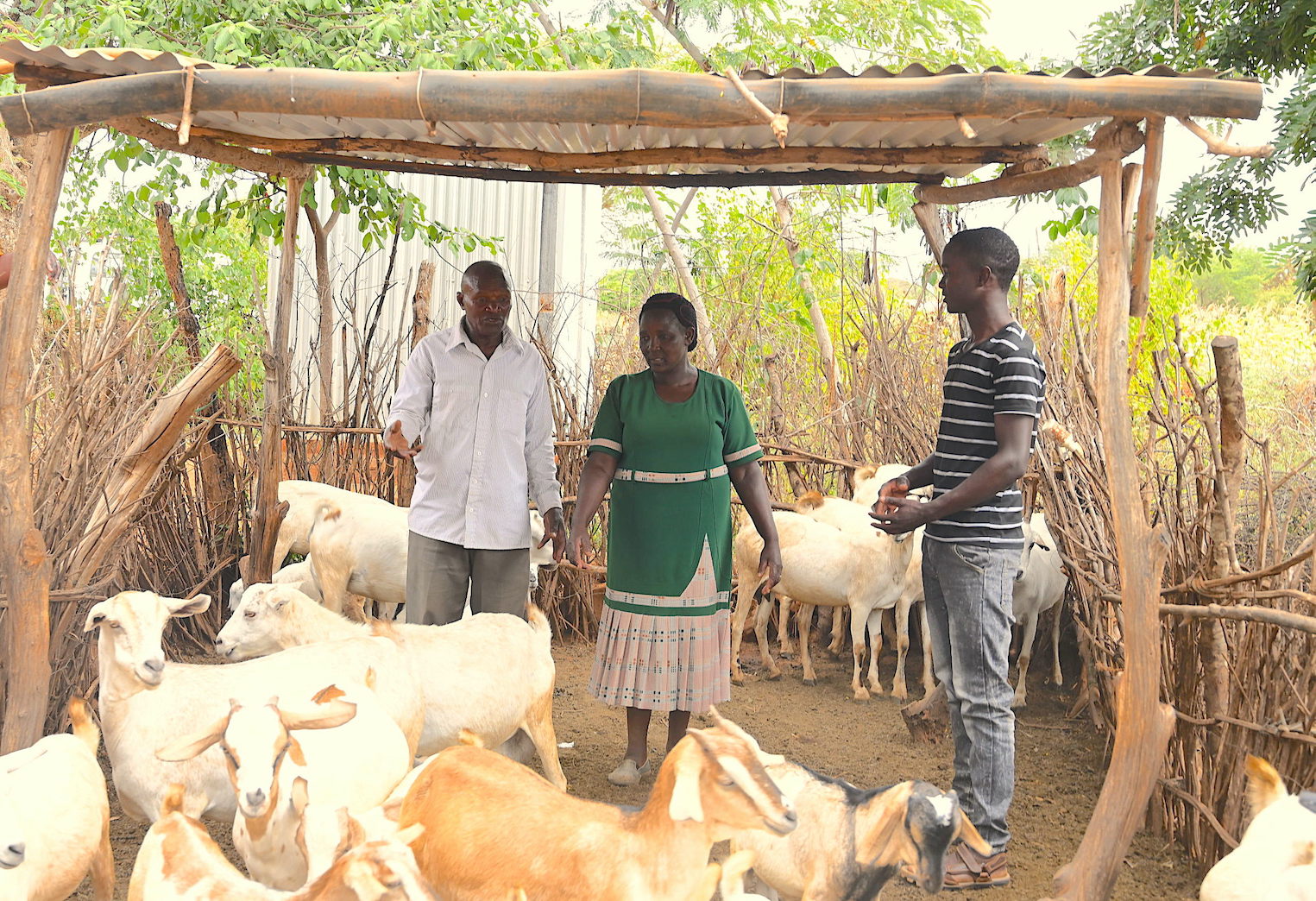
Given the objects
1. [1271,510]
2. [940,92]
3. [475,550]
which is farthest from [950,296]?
[475,550]

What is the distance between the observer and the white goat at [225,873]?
209 cm

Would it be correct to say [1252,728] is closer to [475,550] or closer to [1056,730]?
[1056,730]

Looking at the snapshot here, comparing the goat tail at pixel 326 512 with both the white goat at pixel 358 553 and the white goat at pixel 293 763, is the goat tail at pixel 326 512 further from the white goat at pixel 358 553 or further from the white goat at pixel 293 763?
the white goat at pixel 293 763

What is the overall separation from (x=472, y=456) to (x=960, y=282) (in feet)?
6.70

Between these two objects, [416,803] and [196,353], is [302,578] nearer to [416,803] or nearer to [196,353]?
[196,353]

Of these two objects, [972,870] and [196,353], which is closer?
[972,870]

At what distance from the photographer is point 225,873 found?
8.03ft

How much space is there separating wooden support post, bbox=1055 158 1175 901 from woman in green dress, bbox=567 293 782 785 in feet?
5.18

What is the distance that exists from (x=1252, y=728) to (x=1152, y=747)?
71 centimetres

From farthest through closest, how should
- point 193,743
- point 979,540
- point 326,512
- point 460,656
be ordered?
point 326,512
point 460,656
point 979,540
point 193,743

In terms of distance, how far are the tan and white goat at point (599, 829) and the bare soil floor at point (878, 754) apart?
5.60 feet

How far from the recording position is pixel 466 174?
5227mm

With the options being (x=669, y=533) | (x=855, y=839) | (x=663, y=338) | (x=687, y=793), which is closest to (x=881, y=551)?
(x=669, y=533)

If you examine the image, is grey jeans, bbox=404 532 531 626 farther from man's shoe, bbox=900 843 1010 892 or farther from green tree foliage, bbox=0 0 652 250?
green tree foliage, bbox=0 0 652 250
